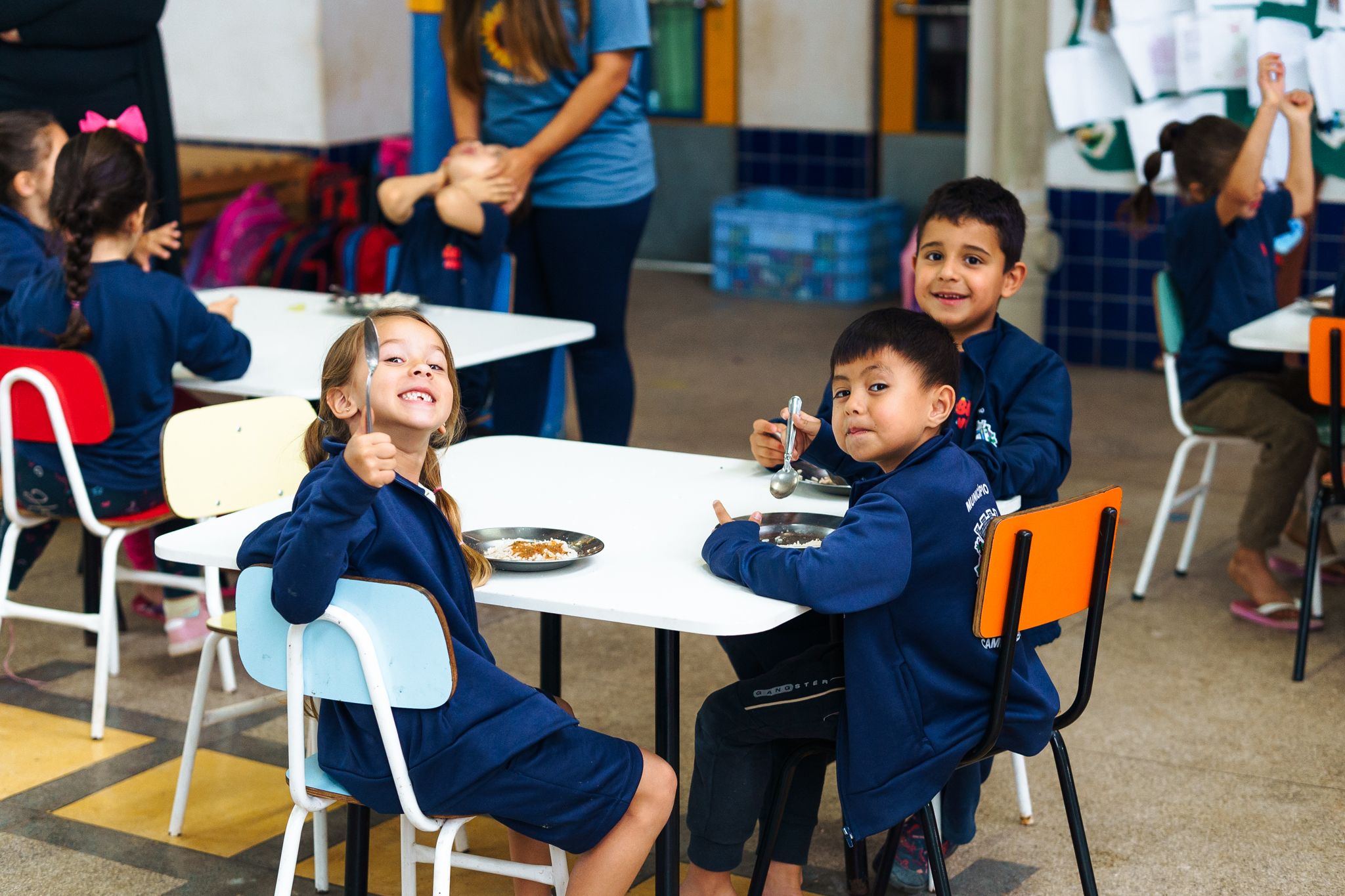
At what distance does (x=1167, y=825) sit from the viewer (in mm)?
2676

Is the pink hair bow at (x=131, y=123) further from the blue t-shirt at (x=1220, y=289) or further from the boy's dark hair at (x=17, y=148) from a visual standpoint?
the blue t-shirt at (x=1220, y=289)

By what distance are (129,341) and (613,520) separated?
4.27 ft

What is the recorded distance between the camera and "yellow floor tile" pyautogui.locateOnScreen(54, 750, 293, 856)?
2.65 m

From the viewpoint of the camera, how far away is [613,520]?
2.27m

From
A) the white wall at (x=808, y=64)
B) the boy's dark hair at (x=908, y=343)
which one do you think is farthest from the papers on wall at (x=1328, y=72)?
the boy's dark hair at (x=908, y=343)

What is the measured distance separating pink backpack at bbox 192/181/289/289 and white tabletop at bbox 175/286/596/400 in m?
2.08

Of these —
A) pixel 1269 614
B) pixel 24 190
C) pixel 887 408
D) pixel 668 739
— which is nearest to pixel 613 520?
pixel 668 739

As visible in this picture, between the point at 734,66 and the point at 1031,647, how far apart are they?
651 centimetres

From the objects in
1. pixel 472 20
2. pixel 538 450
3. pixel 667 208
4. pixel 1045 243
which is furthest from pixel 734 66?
pixel 538 450

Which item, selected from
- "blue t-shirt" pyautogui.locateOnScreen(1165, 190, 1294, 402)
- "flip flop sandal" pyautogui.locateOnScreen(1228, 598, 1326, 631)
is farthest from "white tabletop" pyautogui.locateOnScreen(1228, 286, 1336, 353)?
"flip flop sandal" pyautogui.locateOnScreen(1228, 598, 1326, 631)

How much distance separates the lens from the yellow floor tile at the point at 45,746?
289 cm

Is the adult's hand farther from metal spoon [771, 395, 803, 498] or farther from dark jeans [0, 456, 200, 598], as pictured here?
metal spoon [771, 395, 803, 498]

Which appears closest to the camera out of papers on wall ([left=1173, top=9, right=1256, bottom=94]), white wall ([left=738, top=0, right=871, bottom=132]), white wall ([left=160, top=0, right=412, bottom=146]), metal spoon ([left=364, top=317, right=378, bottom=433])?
metal spoon ([left=364, top=317, right=378, bottom=433])

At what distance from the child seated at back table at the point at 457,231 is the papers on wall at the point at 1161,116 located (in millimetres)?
2906
